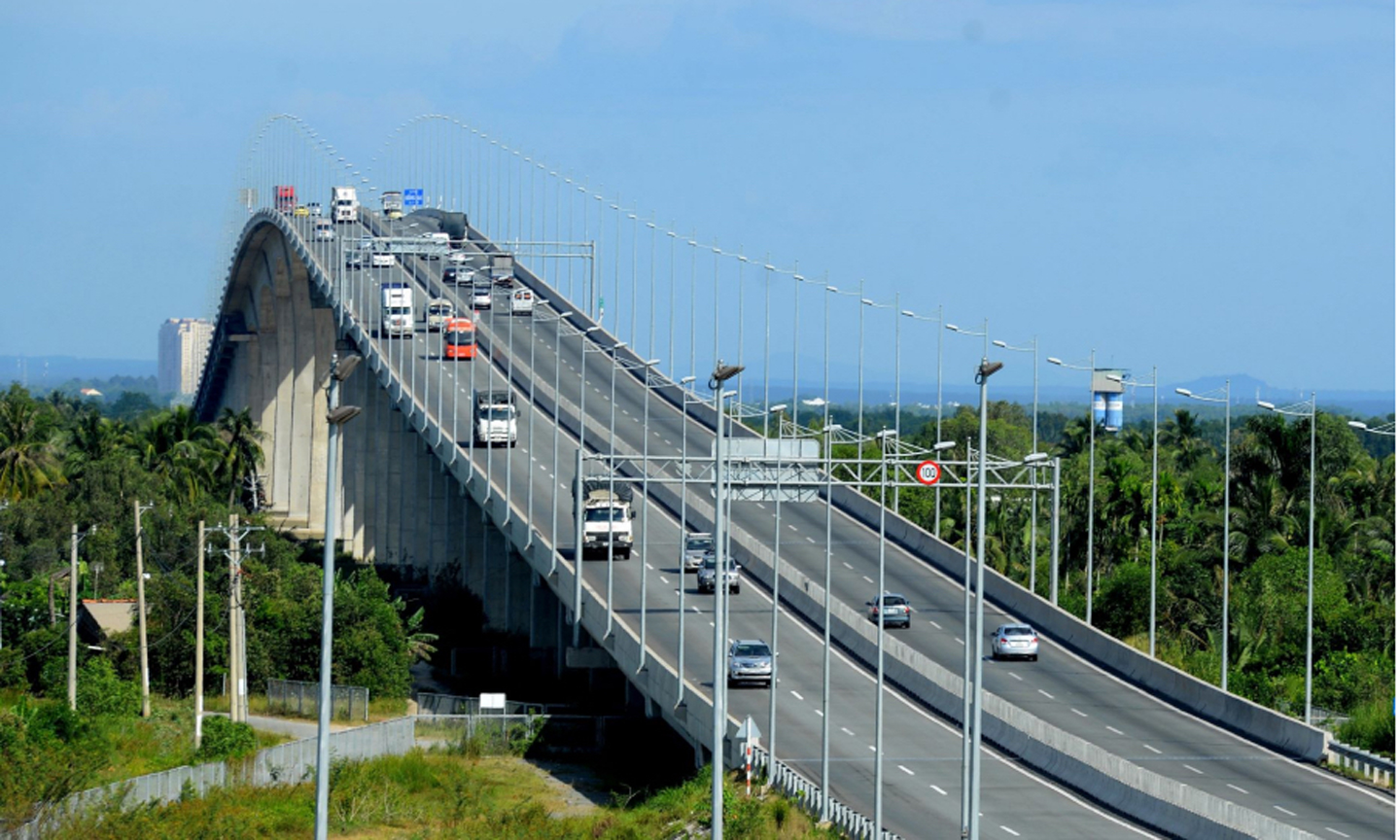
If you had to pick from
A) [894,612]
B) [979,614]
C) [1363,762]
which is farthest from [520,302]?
[979,614]

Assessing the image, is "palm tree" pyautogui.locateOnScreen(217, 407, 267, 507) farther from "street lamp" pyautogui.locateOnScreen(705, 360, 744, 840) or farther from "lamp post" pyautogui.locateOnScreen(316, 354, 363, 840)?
"lamp post" pyautogui.locateOnScreen(316, 354, 363, 840)

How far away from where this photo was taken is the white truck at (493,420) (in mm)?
83812

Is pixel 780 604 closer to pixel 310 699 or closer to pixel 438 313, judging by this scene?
pixel 310 699

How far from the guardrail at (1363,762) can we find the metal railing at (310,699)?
2760 cm

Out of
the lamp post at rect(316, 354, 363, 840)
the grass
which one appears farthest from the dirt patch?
the lamp post at rect(316, 354, 363, 840)

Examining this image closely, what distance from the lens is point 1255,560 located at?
257 ft

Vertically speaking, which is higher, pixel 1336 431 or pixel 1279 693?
pixel 1336 431

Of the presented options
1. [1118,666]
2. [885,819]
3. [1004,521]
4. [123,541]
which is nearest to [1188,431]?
[1004,521]

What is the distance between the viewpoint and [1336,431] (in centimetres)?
8638

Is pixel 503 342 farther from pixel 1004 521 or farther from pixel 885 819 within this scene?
pixel 885 819

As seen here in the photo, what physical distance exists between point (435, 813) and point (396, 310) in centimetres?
5621

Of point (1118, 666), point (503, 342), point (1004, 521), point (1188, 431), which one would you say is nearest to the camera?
point (1118, 666)

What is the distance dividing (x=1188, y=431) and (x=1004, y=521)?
3959cm

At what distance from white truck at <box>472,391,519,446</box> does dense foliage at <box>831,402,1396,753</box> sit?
661 inches
